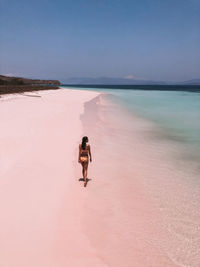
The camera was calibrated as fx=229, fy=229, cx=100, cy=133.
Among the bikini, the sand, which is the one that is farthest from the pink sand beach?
the bikini

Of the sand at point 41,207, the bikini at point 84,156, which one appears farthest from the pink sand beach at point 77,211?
the bikini at point 84,156

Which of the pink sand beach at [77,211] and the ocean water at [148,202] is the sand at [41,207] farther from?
the ocean water at [148,202]

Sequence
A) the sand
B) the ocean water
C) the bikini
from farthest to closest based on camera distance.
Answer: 1. the bikini
2. the ocean water
3. the sand

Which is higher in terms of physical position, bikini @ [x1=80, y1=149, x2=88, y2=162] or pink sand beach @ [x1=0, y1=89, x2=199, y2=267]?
bikini @ [x1=80, y1=149, x2=88, y2=162]

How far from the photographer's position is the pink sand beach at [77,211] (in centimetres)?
456

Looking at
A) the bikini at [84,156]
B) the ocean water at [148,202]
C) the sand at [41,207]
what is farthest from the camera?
the bikini at [84,156]

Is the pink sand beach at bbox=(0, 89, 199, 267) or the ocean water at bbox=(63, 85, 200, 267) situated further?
the ocean water at bbox=(63, 85, 200, 267)

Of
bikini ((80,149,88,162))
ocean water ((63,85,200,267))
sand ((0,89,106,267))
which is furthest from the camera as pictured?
bikini ((80,149,88,162))

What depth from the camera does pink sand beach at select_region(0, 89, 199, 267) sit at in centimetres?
456

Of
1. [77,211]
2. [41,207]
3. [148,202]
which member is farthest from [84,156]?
[148,202]

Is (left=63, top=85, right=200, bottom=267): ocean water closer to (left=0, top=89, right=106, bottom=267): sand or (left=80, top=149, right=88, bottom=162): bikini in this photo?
(left=0, top=89, right=106, bottom=267): sand

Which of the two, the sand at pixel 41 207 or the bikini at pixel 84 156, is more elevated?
the bikini at pixel 84 156

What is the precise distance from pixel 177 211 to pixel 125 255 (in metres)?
2.36

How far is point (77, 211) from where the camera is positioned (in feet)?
19.8
